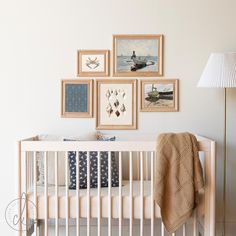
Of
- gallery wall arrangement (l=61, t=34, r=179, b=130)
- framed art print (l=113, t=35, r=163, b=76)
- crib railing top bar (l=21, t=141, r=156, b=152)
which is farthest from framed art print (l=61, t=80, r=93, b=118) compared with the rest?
crib railing top bar (l=21, t=141, r=156, b=152)

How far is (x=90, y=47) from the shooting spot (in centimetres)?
312

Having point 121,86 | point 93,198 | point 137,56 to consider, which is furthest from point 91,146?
point 137,56

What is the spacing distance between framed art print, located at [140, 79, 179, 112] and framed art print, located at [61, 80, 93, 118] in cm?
40

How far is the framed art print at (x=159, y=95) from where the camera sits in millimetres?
3111

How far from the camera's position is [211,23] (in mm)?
3100

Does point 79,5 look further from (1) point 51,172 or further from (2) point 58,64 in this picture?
(1) point 51,172

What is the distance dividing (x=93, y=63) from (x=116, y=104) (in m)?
0.36

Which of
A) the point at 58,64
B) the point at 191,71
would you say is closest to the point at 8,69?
the point at 58,64

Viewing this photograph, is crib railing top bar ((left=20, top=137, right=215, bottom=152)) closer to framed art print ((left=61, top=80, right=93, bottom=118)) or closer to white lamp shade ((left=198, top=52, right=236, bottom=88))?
white lamp shade ((left=198, top=52, right=236, bottom=88))

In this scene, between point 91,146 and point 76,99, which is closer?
point 91,146

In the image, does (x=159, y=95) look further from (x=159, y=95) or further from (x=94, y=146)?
(x=94, y=146)

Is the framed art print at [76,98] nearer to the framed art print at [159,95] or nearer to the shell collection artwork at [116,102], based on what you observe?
the shell collection artwork at [116,102]

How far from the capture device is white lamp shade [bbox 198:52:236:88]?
273cm

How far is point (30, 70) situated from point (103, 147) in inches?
42.6
